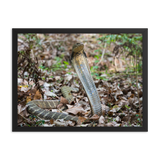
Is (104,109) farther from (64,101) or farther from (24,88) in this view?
(24,88)

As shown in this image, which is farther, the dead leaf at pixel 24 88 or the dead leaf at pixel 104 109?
the dead leaf at pixel 104 109

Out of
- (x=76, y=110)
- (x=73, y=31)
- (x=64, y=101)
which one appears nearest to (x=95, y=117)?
(x=76, y=110)

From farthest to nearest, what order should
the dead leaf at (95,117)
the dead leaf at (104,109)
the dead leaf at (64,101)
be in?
the dead leaf at (64,101)
the dead leaf at (104,109)
the dead leaf at (95,117)

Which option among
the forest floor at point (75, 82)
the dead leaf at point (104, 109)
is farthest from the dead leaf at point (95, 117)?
the dead leaf at point (104, 109)

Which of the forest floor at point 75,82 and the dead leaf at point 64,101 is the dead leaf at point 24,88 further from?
the dead leaf at point 64,101

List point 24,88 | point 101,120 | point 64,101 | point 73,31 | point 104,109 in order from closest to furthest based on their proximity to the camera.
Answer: point 73,31, point 101,120, point 24,88, point 104,109, point 64,101

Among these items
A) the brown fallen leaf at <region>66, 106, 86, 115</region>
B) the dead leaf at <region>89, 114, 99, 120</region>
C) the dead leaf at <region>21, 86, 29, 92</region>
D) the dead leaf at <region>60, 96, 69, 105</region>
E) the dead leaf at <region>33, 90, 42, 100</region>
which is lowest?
the dead leaf at <region>89, 114, 99, 120</region>

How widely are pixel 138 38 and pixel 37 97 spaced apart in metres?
2.21

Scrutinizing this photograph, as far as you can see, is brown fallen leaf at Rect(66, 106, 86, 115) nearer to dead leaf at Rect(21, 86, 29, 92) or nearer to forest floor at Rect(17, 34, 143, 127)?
forest floor at Rect(17, 34, 143, 127)

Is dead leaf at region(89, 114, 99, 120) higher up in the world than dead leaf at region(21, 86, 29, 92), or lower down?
lower down

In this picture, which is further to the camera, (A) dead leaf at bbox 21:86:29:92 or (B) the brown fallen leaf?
(B) the brown fallen leaf

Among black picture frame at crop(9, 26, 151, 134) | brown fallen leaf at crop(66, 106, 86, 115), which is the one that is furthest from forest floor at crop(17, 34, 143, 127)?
black picture frame at crop(9, 26, 151, 134)

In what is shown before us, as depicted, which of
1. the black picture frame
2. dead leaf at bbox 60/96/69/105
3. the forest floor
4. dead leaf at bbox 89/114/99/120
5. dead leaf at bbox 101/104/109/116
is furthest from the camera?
dead leaf at bbox 60/96/69/105

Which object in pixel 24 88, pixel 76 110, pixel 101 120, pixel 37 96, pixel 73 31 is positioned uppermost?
pixel 73 31
